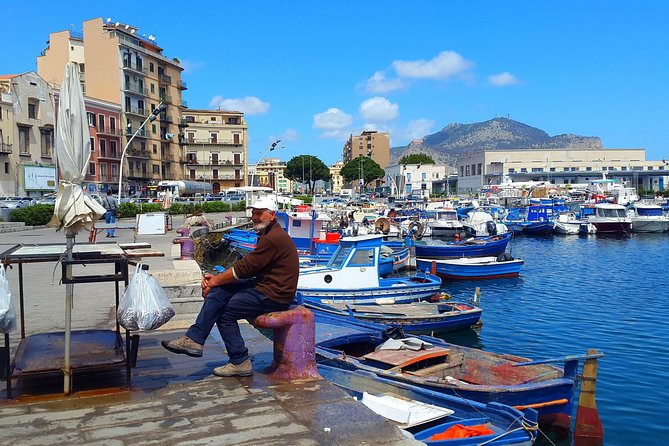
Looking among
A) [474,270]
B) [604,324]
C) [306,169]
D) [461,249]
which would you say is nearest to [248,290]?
[604,324]

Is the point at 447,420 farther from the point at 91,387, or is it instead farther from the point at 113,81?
the point at 113,81

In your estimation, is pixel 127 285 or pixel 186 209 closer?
pixel 127 285

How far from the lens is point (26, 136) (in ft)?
166

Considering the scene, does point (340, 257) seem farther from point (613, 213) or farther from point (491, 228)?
point (613, 213)

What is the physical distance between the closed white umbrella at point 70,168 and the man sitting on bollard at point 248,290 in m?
1.25

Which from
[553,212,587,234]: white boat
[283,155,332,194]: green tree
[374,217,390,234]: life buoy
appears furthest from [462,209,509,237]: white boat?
[283,155,332,194]: green tree

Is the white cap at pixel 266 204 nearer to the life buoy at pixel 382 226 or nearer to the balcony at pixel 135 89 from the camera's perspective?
the life buoy at pixel 382 226

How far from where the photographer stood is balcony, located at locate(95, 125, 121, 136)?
63.2m

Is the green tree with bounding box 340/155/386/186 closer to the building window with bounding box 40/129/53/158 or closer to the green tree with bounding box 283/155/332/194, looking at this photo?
the green tree with bounding box 283/155/332/194

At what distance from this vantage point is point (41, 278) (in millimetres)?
15797

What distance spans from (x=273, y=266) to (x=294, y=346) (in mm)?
882

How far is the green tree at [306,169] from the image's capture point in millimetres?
121012

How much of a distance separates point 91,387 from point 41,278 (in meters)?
11.2

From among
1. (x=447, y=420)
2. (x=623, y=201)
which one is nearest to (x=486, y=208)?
(x=623, y=201)
